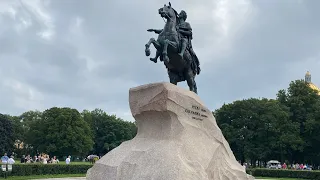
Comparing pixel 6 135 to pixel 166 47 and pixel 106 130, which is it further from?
pixel 166 47

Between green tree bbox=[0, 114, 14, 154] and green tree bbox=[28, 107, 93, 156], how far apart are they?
4666 millimetres

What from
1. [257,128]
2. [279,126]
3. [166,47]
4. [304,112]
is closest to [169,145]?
[166,47]

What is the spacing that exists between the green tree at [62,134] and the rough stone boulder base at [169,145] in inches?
2125

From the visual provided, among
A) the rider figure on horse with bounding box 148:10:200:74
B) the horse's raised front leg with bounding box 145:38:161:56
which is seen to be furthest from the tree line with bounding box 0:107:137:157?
the horse's raised front leg with bounding box 145:38:161:56

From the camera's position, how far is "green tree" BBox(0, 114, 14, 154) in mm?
70750

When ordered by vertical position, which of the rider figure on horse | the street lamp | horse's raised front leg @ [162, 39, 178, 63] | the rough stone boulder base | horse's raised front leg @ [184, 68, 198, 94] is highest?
the rider figure on horse

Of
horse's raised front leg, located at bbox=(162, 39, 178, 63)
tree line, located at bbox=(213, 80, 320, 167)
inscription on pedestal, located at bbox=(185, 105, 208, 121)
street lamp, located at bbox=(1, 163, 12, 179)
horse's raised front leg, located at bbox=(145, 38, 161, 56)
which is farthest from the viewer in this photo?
tree line, located at bbox=(213, 80, 320, 167)

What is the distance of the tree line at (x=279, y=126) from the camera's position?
52.5 meters

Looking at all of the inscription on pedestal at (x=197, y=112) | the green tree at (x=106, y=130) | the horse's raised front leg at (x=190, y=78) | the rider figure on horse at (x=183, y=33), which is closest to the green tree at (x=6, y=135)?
the green tree at (x=106, y=130)

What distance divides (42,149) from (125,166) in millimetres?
57414

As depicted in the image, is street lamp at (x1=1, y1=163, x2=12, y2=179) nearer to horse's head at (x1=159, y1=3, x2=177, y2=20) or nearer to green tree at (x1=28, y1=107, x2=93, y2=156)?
horse's head at (x1=159, y1=3, x2=177, y2=20)

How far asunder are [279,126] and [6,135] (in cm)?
4591

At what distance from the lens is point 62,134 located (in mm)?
Answer: 66750

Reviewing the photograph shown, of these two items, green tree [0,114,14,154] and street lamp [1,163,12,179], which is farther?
green tree [0,114,14,154]
